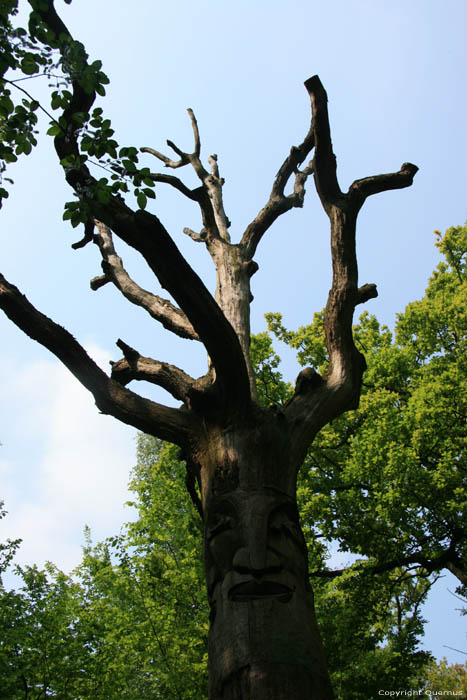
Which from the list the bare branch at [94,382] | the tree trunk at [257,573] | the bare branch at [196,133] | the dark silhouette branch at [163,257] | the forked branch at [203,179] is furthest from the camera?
the bare branch at [196,133]

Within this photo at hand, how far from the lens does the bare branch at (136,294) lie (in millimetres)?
6625

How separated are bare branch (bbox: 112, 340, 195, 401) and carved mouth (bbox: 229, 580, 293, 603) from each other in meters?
2.02

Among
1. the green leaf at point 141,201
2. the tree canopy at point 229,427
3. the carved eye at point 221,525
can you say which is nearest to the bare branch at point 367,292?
the tree canopy at point 229,427

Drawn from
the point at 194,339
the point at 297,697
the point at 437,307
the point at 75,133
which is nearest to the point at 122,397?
the point at 194,339

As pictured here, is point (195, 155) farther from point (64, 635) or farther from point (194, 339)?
point (64, 635)

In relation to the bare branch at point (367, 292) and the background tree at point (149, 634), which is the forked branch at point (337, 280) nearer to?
the bare branch at point (367, 292)

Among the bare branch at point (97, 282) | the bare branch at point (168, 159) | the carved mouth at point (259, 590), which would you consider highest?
the bare branch at point (168, 159)

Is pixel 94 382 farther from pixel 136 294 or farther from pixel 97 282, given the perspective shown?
pixel 97 282

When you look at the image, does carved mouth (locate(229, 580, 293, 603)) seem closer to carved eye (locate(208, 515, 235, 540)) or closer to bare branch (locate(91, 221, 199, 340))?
carved eye (locate(208, 515, 235, 540))

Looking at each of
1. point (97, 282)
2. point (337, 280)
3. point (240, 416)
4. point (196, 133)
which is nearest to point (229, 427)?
point (240, 416)

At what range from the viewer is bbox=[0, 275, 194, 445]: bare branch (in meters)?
4.65

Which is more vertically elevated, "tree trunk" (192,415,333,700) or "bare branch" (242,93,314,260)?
"bare branch" (242,93,314,260)

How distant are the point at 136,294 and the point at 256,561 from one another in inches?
173

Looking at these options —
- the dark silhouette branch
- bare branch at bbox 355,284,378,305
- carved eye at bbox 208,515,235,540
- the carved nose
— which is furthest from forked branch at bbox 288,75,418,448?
the carved nose
